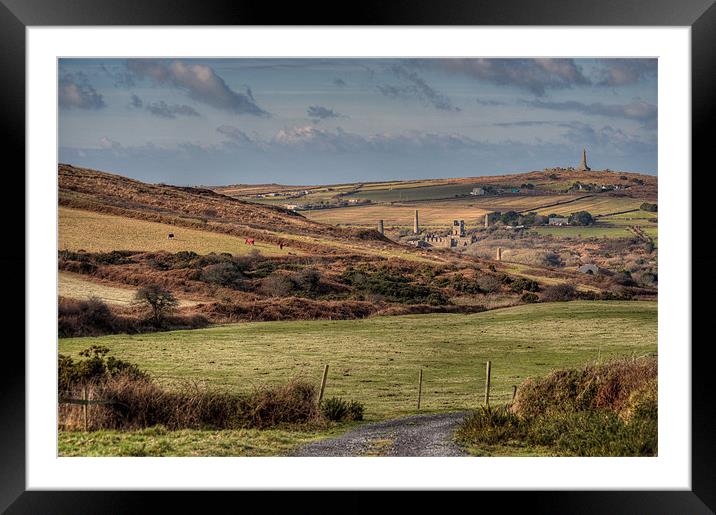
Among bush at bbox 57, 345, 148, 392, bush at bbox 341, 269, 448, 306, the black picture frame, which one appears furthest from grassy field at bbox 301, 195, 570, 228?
the black picture frame

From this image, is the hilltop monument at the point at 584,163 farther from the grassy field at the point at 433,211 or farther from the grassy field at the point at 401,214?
the grassy field at the point at 401,214

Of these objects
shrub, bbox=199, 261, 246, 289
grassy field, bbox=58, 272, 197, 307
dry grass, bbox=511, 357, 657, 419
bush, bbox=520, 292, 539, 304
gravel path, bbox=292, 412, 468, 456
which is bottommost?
gravel path, bbox=292, 412, 468, 456

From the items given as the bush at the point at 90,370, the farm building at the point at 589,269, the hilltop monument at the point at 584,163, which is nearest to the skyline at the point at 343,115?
the hilltop monument at the point at 584,163

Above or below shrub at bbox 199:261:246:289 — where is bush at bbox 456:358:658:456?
below

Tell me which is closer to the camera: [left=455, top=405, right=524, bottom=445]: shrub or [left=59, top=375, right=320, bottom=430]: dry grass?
[left=455, top=405, right=524, bottom=445]: shrub

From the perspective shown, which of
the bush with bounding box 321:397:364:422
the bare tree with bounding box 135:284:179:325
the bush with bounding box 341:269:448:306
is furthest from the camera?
the bush with bounding box 341:269:448:306
